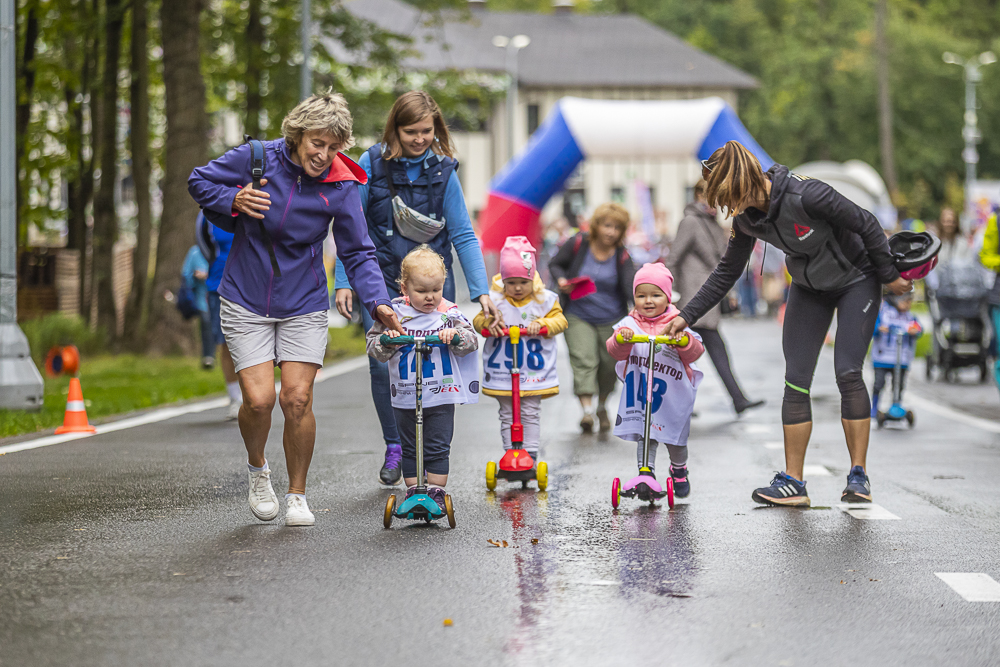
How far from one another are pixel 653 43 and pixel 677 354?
61745 millimetres

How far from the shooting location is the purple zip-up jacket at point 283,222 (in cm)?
611

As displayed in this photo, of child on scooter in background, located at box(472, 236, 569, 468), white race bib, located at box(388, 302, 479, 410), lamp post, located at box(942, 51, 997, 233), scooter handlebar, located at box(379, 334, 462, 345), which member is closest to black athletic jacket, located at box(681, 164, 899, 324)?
child on scooter in background, located at box(472, 236, 569, 468)

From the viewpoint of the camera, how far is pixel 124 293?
2872 cm

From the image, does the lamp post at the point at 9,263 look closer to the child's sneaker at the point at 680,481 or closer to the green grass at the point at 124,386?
the green grass at the point at 124,386

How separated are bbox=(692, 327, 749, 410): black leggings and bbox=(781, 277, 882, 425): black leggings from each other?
3.79 meters

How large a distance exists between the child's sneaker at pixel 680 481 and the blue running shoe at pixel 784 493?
1.12ft

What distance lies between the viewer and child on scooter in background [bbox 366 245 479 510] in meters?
6.47

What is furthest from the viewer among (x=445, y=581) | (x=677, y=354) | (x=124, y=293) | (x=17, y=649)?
(x=124, y=293)

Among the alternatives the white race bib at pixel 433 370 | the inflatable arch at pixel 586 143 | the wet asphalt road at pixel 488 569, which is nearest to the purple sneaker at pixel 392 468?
the wet asphalt road at pixel 488 569

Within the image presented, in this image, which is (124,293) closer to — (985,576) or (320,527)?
(320,527)

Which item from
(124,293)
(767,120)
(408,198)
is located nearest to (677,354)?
(408,198)

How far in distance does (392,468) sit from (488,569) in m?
2.33

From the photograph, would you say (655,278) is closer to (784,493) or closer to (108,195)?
(784,493)

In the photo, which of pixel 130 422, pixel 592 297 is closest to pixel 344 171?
pixel 592 297
